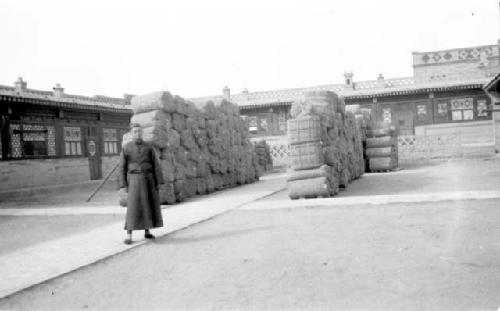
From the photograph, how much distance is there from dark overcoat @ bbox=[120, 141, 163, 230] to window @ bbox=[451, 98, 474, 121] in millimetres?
22943

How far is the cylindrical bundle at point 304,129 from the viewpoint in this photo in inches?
399

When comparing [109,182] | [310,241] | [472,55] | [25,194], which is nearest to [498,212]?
[310,241]

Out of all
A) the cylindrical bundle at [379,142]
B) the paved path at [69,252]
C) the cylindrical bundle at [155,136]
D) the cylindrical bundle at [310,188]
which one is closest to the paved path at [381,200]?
the cylindrical bundle at [310,188]

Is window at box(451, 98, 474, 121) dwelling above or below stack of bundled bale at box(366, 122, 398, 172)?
above

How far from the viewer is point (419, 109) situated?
26359 millimetres

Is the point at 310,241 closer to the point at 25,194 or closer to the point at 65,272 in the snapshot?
the point at 65,272

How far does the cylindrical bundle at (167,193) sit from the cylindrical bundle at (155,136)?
953 mm

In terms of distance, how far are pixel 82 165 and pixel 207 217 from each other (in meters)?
13.6

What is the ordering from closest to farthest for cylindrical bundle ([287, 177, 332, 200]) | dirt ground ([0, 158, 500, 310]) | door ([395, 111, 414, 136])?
dirt ground ([0, 158, 500, 310])
cylindrical bundle ([287, 177, 332, 200])
door ([395, 111, 414, 136])

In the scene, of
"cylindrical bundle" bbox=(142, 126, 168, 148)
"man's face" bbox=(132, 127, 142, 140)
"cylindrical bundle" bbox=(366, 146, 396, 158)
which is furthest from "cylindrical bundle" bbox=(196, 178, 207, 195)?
"cylindrical bundle" bbox=(366, 146, 396, 158)

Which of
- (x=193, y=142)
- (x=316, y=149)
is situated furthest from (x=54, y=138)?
(x=316, y=149)

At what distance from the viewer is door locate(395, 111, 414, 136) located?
2666cm

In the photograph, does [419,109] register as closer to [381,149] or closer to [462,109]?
[462,109]

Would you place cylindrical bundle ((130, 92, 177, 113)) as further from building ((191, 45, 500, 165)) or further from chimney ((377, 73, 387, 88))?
chimney ((377, 73, 387, 88))
